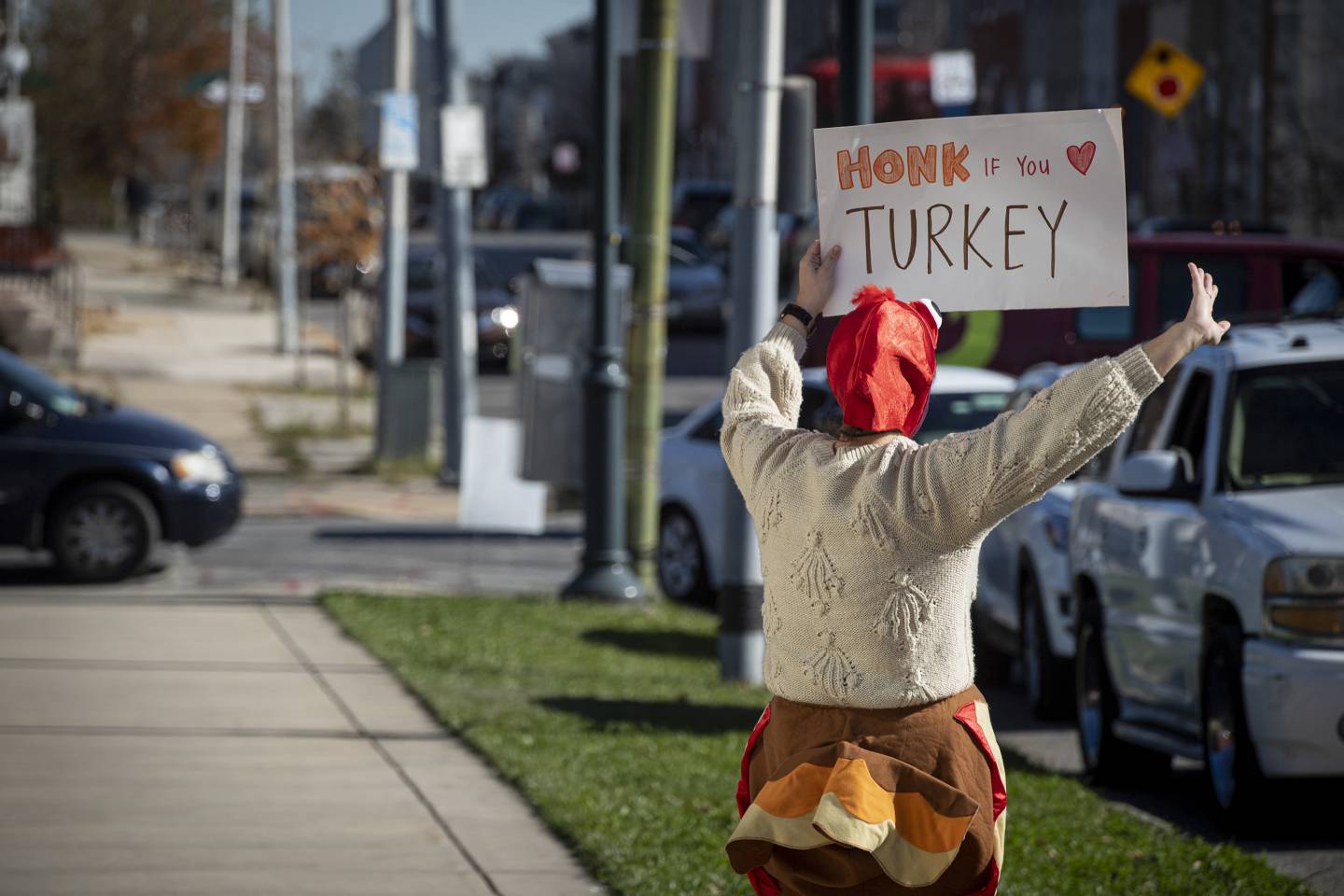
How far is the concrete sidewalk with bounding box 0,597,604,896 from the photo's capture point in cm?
646

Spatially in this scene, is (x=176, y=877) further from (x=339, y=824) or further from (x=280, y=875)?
(x=339, y=824)

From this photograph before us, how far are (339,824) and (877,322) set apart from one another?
12.5 ft

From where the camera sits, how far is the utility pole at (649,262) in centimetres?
1255

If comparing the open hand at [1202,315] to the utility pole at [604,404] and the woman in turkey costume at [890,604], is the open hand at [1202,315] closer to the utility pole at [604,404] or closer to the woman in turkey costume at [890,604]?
the woman in turkey costume at [890,604]

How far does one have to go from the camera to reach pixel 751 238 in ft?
33.0

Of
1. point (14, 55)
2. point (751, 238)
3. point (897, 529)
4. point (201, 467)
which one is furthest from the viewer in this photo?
point (14, 55)

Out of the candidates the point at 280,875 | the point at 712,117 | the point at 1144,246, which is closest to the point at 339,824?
the point at 280,875

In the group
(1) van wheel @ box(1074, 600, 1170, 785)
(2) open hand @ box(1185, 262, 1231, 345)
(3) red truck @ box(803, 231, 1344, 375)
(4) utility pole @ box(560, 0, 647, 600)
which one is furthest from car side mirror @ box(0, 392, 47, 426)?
(2) open hand @ box(1185, 262, 1231, 345)

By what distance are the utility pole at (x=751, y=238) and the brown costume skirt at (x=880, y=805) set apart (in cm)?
600

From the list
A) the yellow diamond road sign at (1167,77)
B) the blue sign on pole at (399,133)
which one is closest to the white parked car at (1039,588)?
the blue sign on pole at (399,133)

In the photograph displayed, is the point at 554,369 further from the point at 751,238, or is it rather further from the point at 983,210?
the point at 983,210

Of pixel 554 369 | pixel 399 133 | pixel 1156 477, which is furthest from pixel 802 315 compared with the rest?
pixel 399 133

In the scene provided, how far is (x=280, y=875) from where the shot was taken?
6367mm

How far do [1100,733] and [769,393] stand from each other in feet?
14.0
